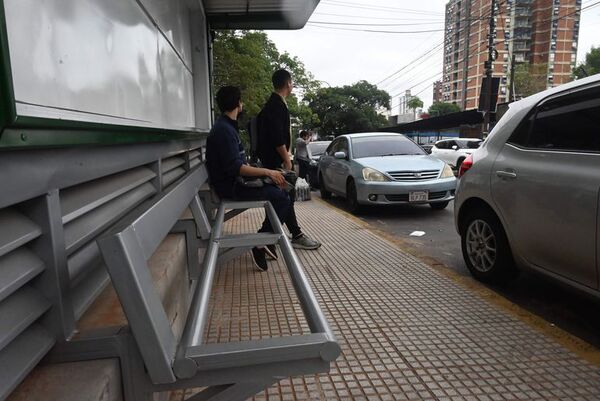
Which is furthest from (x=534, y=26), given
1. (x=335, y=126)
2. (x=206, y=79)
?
(x=206, y=79)

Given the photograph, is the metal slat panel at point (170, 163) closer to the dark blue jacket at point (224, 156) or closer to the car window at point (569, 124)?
the dark blue jacket at point (224, 156)

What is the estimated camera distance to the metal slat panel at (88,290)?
1529 mm

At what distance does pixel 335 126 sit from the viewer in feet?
201

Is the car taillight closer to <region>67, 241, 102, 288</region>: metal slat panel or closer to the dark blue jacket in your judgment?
the dark blue jacket

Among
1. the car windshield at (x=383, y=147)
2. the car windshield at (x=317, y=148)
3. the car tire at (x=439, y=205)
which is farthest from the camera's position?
the car windshield at (x=317, y=148)

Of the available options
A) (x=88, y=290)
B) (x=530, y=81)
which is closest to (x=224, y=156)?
(x=88, y=290)

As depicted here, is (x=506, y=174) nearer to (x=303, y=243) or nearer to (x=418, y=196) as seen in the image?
(x=303, y=243)

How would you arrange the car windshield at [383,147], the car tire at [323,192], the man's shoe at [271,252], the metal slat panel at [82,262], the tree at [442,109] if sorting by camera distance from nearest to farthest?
the metal slat panel at [82,262] < the man's shoe at [271,252] < the car windshield at [383,147] < the car tire at [323,192] < the tree at [442,109]

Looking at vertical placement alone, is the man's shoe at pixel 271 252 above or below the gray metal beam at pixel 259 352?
below

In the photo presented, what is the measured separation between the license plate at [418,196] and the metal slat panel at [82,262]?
20.3 ft

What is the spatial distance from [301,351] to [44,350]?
73cm

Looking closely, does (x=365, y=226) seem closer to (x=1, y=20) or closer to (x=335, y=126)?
(x=1, y=20)

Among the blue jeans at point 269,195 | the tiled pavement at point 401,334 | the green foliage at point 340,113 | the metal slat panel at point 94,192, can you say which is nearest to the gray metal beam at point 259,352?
the metal slat panel at point 94,192

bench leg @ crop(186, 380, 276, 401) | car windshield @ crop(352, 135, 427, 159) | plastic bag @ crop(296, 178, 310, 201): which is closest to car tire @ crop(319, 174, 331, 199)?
plastic bag @ crop(296, 178, 310, 201)
